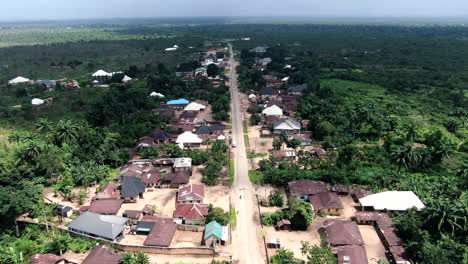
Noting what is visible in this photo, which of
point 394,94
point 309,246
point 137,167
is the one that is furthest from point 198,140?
point 394,94

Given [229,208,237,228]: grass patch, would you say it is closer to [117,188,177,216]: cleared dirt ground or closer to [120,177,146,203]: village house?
[117,188,177,216]: cleared dirt ground

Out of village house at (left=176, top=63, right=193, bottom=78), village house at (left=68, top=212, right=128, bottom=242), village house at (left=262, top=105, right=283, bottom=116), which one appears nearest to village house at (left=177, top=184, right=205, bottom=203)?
village house at (left=68, top=212, right=128, bottom=242)

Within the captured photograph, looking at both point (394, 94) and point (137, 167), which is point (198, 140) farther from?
point (394, 94)

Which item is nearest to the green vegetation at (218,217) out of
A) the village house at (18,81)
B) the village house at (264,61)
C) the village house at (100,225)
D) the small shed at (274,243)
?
the small shed at (274,243)

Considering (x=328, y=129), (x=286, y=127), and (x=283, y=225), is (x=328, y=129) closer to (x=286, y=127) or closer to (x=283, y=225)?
(x=286, y=127)

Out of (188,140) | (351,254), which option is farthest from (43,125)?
(351,254)

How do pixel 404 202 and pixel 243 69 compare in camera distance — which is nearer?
pixel 404 202

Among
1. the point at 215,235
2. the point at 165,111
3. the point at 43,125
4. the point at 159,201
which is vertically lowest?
the point at 159,201
